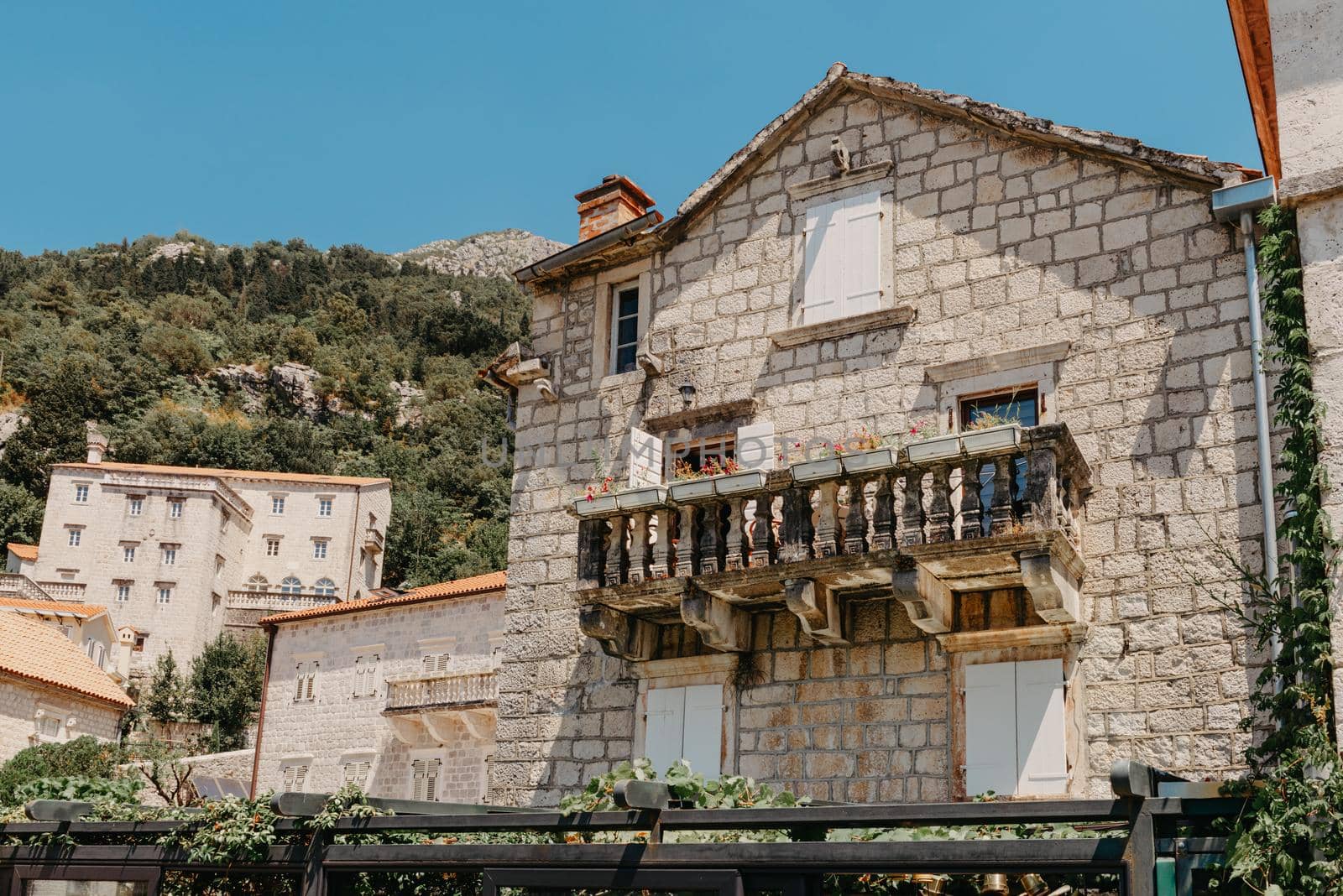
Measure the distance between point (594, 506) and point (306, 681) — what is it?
83.4ft

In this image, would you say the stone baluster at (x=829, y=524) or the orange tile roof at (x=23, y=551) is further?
the orange tile roof at (x=23, y=551)

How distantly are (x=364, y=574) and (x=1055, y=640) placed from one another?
6573 centimetres

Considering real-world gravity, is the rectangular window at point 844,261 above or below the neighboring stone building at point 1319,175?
above

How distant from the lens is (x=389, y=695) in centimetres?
3159

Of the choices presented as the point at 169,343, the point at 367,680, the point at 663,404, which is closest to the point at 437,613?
the point at 367,680

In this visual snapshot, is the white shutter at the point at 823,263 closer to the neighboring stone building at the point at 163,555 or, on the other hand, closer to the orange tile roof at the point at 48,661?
the orange tile roof at the point at 48,661

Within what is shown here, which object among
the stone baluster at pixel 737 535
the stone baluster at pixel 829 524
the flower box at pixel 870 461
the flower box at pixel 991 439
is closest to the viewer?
the flower box at pixel 991 439

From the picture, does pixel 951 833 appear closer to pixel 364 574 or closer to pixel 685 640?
pixel 685 640

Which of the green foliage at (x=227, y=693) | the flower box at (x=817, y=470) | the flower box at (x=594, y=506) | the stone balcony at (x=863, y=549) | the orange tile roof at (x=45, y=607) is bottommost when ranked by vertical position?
the stone balcony at (x=863, y=549)

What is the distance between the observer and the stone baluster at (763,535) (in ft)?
40.7

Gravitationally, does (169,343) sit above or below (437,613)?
above

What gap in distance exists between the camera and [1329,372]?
6609 millimetres

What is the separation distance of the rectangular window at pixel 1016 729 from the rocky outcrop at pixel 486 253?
419 ft

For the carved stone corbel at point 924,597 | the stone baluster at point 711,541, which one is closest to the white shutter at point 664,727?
the stone baluster at point 711,541
